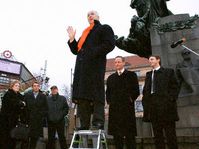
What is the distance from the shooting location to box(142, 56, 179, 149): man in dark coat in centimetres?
540

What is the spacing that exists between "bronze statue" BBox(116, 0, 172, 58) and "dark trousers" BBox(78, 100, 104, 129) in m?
5.96

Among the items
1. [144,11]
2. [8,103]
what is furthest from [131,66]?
[8,103]

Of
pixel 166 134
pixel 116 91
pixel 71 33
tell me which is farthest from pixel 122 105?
pixel 71 33

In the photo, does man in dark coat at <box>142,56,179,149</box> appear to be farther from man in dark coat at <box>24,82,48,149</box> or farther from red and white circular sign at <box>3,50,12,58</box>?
red and white circular sign at <box>3,50,12,58</box>

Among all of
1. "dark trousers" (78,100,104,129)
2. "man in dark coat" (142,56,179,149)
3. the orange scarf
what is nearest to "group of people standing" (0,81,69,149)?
the orange scarf

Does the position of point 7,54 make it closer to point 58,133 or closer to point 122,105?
point 58,133

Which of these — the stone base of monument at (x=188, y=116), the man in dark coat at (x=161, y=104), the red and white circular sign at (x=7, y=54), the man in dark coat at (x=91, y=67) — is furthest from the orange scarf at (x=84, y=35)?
the red and white circular sign at (x=7, y=54)

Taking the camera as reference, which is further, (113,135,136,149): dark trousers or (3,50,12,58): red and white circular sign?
(3,50,12,58): red and white circular sign

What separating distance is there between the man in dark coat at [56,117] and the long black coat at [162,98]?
3.19m

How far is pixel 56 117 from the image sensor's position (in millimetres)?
8266

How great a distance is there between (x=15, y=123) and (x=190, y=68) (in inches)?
180

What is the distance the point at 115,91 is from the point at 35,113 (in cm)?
270

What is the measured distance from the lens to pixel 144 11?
1100cm

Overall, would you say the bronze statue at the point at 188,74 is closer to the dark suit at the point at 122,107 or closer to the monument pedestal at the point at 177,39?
the monument pedestal at the point at 177,39
